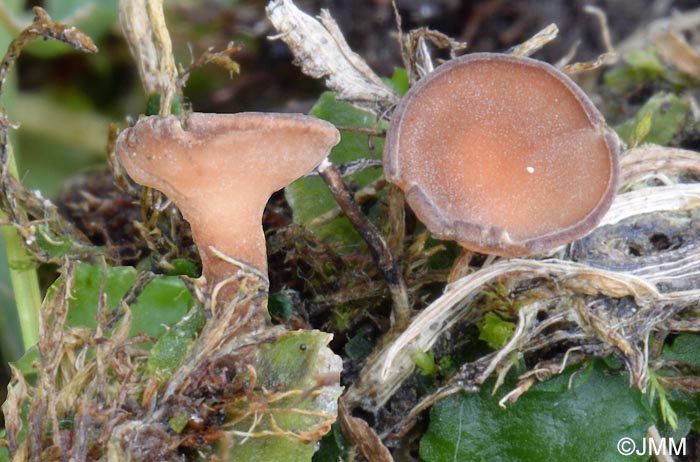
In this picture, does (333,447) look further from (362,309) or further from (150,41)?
(150,41)

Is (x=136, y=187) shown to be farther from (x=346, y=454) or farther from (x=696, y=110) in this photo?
(x=696, y=110)

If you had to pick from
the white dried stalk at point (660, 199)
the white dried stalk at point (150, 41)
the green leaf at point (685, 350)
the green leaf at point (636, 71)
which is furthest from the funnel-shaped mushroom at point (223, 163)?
the green leaf at point (636, 71)

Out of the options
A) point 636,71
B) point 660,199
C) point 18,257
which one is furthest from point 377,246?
point 636,71

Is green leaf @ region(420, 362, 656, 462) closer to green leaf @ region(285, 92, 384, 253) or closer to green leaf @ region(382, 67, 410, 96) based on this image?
green leaf @ region(285, 92, 384, 253)

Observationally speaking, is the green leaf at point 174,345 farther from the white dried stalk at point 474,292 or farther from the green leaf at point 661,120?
the green leaf at point 661,120

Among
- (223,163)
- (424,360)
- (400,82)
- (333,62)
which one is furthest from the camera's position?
(400,82)
